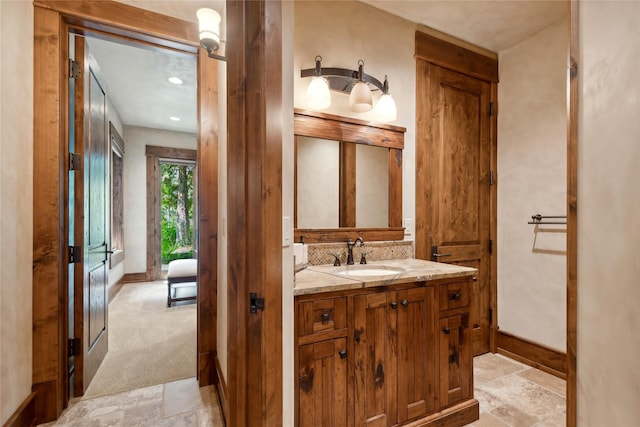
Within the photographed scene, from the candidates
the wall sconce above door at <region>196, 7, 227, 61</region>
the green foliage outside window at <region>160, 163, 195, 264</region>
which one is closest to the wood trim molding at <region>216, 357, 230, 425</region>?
the wall sconce above door at <region>196, 7, 227, 61</region>

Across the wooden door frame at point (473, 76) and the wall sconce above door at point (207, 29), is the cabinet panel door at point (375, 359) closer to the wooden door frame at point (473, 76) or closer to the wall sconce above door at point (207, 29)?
the wooden door frame at point (473, 76)

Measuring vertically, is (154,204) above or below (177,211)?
above

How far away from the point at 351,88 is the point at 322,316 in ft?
5.38

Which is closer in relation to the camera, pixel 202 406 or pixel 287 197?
pixel 287 197

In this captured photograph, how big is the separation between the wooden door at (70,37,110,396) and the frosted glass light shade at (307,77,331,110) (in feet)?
5.05

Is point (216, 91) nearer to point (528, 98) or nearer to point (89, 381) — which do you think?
point (89, 381)

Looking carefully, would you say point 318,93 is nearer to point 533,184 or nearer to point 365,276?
point 365,276

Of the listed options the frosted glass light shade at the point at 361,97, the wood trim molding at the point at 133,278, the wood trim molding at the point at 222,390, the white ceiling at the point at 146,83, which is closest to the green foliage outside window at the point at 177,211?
the wood trim molding at the point at 133,278

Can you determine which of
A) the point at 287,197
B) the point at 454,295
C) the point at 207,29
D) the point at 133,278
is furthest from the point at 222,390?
the point at 133,278

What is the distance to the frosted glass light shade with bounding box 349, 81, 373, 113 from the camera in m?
2.13

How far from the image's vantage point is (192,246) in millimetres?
6301

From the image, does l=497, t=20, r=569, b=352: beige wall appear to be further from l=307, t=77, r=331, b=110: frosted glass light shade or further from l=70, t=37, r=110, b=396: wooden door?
l=70, t=37, r=110, b=396: wooden door

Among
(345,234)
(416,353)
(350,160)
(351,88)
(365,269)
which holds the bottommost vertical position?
(416,353)

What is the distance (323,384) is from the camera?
1435 mm
